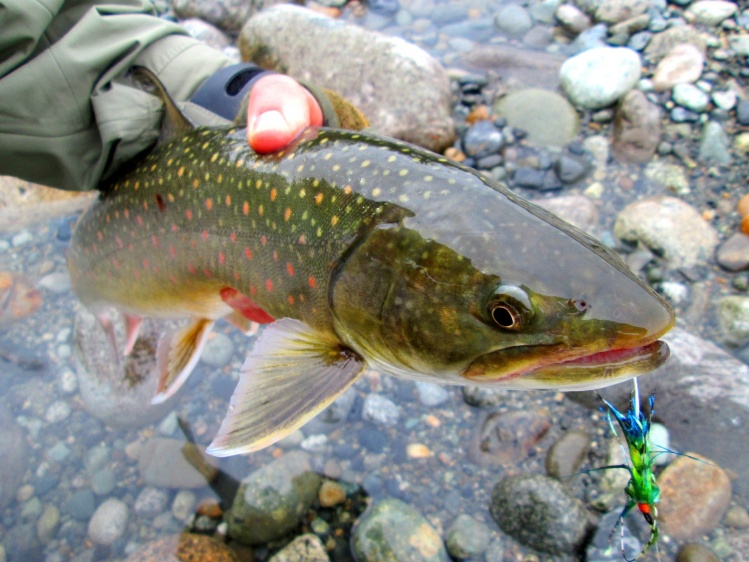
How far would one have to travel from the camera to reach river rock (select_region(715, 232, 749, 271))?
4.29 metres

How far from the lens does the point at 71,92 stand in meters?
2.80

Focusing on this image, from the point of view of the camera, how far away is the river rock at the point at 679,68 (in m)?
5.52

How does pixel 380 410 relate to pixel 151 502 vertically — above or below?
above

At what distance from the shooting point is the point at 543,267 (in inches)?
66.9

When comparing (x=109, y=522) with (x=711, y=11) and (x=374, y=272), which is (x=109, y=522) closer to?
(x=374, y=272)

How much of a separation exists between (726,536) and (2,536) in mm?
4507

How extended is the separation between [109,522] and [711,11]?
7574 millimetres

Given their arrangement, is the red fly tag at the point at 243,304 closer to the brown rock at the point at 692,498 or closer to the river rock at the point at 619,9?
the brown rock at the point at 692,498

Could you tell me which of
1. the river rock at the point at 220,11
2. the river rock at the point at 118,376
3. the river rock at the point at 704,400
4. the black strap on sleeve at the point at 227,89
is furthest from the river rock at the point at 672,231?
the river rock at the point at 220,11

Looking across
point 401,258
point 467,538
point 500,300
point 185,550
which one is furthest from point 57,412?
point 500,300

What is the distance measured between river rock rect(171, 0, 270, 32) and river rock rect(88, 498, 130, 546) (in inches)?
259

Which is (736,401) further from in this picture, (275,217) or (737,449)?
(275,217)

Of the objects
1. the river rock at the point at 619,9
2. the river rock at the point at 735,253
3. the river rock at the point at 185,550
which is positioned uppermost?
the river rock at the point at 619,9

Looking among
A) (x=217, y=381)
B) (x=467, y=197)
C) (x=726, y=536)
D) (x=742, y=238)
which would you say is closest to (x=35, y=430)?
(x=217, y=381)
